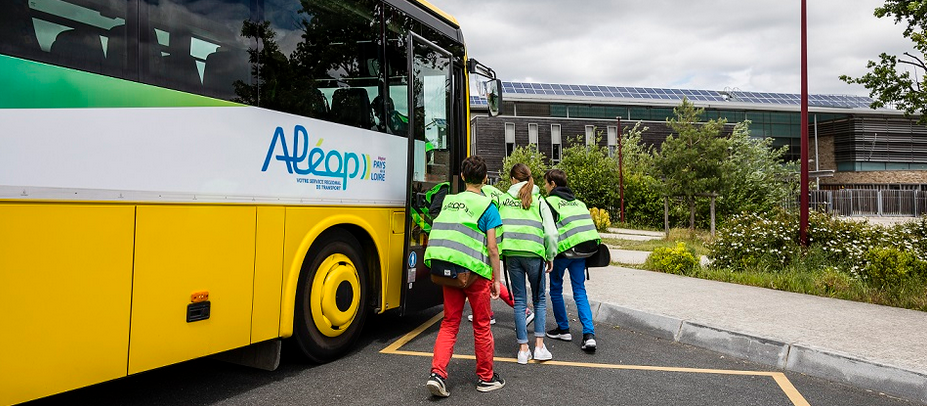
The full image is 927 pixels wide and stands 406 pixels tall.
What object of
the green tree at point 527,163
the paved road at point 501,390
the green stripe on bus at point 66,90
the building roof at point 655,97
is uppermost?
the building roof at point 655,97

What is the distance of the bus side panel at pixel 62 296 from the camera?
A: 320 cm

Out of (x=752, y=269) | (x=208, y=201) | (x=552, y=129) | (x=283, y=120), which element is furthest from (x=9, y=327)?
(x=552, y=129)

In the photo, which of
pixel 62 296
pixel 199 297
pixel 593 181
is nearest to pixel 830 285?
pixel 199 297

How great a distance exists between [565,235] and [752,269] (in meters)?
6.45

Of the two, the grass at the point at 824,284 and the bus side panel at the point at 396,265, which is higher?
the bus side panel at the point at 396,265

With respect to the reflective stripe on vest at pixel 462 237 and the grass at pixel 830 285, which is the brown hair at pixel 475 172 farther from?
the grass at pixel 830 285

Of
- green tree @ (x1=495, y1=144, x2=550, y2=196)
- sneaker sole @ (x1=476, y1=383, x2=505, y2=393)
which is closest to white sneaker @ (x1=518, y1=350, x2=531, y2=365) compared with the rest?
sneaker sole @ (x1=476, y1=383, x2=505, y2=393)

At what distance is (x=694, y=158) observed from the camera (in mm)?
21719

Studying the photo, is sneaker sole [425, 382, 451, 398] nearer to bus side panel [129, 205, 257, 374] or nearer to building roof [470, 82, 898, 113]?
bus side panel [129, 205, 257, 374]

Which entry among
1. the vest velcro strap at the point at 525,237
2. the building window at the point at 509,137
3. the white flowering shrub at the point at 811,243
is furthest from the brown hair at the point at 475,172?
the building window at the point at 509,137

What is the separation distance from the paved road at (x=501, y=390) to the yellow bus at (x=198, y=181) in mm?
332

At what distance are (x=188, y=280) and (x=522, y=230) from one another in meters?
2.85

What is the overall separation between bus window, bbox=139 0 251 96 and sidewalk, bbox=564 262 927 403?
464cm

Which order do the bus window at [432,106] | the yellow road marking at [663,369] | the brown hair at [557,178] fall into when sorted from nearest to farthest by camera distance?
the yellow road marking at [663,369]
the brown hair at [557,178]
the bus window at [432,106]
